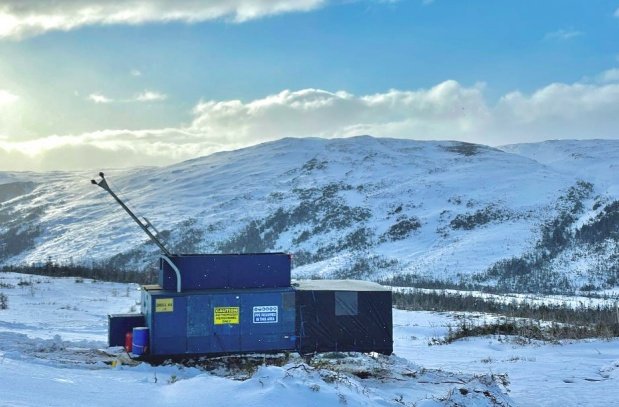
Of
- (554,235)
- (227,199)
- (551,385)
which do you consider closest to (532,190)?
(554,235)

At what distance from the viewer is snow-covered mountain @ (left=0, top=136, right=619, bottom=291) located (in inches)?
3273

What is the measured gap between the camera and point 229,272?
1802cm

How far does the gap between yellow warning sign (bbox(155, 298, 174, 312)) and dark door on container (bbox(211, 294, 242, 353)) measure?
117cm

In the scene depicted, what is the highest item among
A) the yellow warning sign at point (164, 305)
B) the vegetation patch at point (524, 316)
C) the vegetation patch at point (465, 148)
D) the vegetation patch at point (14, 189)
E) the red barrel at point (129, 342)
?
the vegetation patch at point (465, 148)

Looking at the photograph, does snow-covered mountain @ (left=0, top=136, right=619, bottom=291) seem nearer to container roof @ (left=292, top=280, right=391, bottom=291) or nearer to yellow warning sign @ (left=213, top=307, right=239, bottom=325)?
container roof @ (left=292, top=280, right=391, bottom=291)

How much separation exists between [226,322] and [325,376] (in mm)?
5537

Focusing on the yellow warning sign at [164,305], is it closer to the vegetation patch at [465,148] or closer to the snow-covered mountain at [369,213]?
the snow-covered mountain at [369,213]

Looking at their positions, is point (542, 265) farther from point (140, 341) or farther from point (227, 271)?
point (140, 341)

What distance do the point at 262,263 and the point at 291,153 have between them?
145 m

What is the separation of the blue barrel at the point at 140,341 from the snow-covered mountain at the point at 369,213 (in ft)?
205

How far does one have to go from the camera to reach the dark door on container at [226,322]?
56.9ft

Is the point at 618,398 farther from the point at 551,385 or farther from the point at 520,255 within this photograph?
the point at 520,255

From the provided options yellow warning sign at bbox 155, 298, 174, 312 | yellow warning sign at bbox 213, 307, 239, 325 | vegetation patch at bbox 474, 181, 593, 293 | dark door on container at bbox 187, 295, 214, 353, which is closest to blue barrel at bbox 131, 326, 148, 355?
yellow warning sign at bbox 155, 298, 174, 312

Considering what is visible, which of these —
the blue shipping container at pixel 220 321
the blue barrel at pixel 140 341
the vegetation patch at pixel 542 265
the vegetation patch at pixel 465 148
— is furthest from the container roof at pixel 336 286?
the vegetation patch at pixel 465 148
